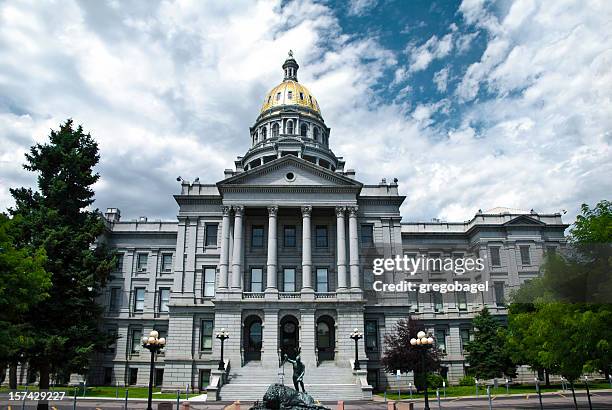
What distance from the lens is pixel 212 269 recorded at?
45.0 m

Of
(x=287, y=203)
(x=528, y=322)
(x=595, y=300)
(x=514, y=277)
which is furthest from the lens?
(x=514, y=277)

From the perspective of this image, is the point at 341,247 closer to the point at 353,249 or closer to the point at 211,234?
the point at 353,249

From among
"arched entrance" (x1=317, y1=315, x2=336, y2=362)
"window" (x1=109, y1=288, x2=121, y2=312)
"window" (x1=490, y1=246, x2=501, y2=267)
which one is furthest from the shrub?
"window" (x1=109, y1=288, x2=121, y2=312)

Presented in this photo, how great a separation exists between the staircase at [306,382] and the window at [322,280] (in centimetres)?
679

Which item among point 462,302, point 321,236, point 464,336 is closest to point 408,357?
point 321,236

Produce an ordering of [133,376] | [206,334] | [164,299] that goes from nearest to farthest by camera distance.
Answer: [206,334] < [133,376] < [164,299]

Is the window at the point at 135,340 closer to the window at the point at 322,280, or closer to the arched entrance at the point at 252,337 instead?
the arched entrance at the point at 252,337

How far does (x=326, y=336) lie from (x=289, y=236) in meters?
9.60

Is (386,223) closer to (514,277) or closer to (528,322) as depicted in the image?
(514,277)

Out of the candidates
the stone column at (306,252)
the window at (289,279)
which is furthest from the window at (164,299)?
the stone column at (306,252)

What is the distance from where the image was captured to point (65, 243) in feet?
95.7

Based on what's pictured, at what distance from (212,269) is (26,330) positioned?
785 inches

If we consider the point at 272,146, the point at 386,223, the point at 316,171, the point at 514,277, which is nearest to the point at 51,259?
the point at 316,171

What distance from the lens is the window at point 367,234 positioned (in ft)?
152
